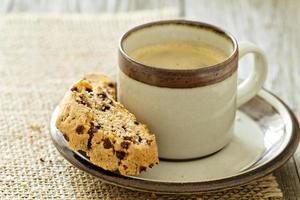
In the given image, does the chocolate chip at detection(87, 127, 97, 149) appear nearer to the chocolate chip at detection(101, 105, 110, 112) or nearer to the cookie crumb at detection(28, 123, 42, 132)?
the chocolate chip at detection(101, 105, 110, 112)

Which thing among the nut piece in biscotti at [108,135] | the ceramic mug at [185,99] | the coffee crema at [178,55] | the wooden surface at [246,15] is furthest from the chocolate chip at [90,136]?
the wooden surface at [246,15]

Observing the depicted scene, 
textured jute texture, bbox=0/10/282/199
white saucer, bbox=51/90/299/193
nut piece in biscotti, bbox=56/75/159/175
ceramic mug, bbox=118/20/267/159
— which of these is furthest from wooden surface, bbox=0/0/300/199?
nut piece in biscotti, bbox=56/75/159/175

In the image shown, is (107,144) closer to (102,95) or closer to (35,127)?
(102,95)

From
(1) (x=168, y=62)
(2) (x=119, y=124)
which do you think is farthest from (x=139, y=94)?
(1) (x=168, y=62)

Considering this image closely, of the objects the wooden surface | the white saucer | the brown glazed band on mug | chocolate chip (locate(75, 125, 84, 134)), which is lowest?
the wooden surface

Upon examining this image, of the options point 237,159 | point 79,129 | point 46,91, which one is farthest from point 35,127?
point 237,159

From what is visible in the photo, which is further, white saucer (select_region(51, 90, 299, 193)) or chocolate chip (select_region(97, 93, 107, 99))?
chocolate chip (select_region(97, 93, 107, 99))

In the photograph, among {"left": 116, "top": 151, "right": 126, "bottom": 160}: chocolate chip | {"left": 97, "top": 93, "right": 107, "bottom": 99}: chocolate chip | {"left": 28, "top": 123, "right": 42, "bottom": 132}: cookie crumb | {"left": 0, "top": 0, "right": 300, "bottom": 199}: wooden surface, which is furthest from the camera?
{"left": 0, "top": 0, "right": 300, "bottom": 199}: wooden surface
